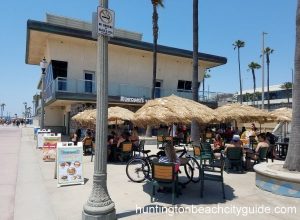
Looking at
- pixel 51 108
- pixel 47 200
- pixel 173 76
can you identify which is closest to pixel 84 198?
pixel 47 200

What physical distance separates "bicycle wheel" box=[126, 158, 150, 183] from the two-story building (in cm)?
1364

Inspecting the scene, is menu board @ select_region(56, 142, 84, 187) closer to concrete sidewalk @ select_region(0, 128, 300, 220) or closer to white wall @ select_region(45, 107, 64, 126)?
concrete sidewalk @ select_region(0, 128, 300, 220)

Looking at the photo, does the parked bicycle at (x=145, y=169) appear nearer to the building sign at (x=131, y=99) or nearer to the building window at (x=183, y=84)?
the building sign at (x=131, y=99)

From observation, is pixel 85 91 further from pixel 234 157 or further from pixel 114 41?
pixel 234 157

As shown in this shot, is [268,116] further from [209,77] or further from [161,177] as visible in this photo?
[209,77]

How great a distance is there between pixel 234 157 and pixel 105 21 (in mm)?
6693

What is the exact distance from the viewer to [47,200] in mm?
6832

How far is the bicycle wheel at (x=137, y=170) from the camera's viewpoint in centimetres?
842

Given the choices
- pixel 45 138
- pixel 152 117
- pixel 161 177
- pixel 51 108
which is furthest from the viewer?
pixel 51 108

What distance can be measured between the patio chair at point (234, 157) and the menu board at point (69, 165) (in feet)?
16.2

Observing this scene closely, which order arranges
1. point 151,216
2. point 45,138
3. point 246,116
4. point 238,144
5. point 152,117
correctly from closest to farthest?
point 151,216 < point 152,117 < point 238,144 < point 246,116 < point 45,138

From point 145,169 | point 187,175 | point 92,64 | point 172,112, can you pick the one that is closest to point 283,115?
point 187,175

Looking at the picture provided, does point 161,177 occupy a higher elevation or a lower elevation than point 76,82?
lower

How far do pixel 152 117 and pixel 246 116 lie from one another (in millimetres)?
6339
